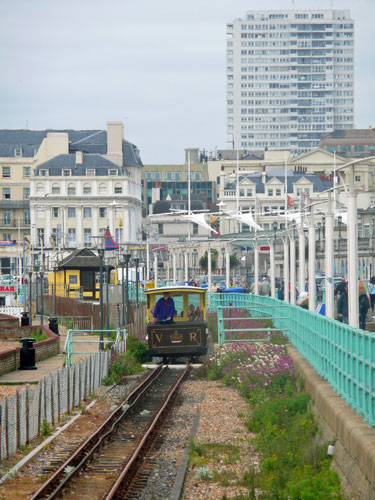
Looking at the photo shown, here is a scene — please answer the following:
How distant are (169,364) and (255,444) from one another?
57.1 feet

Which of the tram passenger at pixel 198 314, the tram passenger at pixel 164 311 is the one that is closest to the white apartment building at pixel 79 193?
the tram passenger at pixel 198 314

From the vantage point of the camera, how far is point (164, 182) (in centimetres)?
16988

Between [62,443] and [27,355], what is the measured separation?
13734 mm

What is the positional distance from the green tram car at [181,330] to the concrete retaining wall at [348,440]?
48.1ft

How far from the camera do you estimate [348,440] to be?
43.7ft

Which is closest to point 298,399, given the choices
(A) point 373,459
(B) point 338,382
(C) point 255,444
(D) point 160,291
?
(C) point 255,444

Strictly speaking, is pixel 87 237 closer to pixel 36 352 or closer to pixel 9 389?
pixel 36 352

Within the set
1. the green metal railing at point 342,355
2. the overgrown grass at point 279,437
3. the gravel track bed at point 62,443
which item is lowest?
the gravel track bed at point 62,443

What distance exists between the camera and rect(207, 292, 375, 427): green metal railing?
13266 mm

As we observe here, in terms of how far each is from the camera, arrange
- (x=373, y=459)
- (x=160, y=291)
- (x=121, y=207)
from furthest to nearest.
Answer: (x=121, y=207), (x=160, y=291), (x=373, y=459)

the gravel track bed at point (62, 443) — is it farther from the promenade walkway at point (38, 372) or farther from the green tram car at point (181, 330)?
the green tram car at point (181, 330)

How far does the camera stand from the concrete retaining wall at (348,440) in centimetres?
1186

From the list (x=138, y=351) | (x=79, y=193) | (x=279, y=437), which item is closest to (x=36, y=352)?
(x=138, y=351)

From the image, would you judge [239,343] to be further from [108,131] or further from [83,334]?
[108,131]
